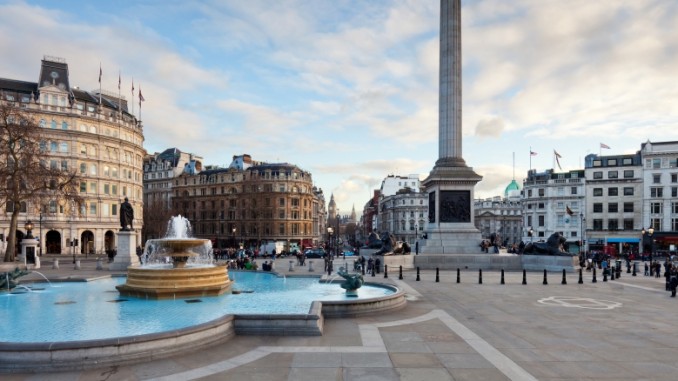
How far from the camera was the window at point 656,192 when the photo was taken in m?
70.5

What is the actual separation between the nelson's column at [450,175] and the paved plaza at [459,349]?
19962 millimetres

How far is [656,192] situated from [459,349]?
76.6 m

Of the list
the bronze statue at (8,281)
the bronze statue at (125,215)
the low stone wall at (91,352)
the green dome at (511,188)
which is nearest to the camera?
the low stone wall at (91,352)

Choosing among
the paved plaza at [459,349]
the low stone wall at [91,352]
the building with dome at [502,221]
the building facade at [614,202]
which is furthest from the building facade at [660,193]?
the low stone wall at [91,352]

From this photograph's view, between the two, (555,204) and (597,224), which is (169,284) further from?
(555,204)

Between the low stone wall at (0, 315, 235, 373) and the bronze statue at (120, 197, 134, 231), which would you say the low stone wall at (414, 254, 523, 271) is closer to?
the bronze statue at (120, 197, 134, 231)

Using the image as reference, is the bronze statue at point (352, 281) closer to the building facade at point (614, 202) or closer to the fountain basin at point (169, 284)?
the fountain basin at point (169, 284)

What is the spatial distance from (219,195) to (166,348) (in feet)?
291

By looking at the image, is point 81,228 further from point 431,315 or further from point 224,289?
point 431,315

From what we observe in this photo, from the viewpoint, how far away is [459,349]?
35.9ft

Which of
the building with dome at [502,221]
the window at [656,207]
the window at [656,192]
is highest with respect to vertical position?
the window at [656,192]

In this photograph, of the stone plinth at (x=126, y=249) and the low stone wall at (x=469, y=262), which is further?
the low stone wall at (x=469, y=262)

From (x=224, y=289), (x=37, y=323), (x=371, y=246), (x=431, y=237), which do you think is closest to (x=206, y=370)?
(x=37, y=323)

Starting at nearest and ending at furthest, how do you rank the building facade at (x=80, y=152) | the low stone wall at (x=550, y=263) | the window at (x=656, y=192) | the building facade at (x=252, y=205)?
the low stone wall at (x=550, y=263) → the building facade at (x=80, y=152) → the window at (x=656, y=192) → the building facade at (x=252, y=205)
